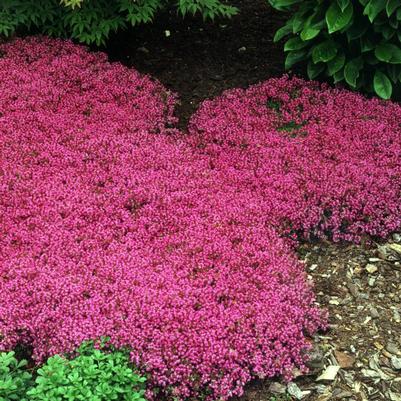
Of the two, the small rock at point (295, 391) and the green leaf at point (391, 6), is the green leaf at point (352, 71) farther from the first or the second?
the small rock at point (295, 391)

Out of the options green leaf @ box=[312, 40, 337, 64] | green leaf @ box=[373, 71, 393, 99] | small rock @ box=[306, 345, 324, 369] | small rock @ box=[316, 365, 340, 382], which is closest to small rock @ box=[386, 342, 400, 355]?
small rock @ box=[316, 365, 340, 382]

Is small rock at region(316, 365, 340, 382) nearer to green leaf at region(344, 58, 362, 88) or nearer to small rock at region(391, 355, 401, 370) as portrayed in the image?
small rock at region(391, 355, 401, 370)

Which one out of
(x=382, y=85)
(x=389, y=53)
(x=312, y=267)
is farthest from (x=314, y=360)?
(x=389, y=53)

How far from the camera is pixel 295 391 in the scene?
153 inches

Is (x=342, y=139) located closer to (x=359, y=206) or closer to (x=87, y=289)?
(x=359, y=206)

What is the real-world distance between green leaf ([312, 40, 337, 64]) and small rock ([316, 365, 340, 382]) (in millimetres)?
3700

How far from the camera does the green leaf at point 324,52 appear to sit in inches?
259

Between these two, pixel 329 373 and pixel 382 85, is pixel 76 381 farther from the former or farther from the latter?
pixel 382 85

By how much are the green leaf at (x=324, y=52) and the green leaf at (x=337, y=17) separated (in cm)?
35

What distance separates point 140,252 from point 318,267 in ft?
5.18

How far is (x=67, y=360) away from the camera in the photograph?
352 centimetres

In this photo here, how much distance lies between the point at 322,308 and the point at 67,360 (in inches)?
81.0

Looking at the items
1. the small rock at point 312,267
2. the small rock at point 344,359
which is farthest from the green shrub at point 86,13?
the small rock at point 344,359

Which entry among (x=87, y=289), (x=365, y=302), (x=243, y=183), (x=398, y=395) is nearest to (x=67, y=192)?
(x=87, y=289)
